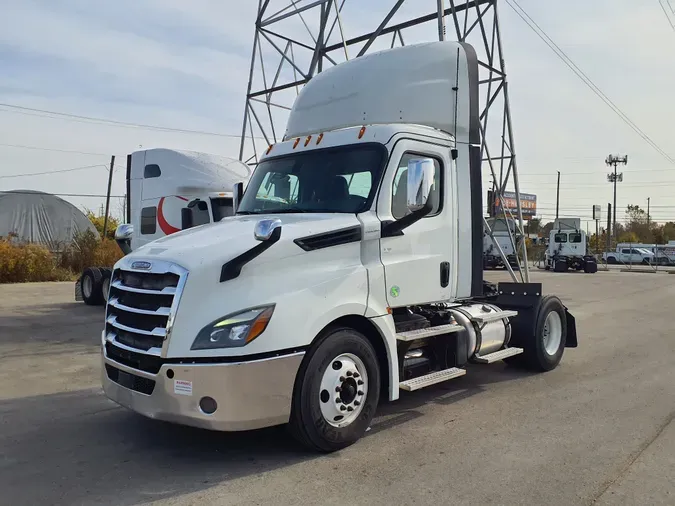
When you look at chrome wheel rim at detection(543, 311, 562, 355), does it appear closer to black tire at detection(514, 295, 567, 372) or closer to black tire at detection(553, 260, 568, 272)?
black tire at detection(514, 295, 567, 372)

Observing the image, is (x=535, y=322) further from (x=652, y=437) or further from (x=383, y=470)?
(x=383, y=470)

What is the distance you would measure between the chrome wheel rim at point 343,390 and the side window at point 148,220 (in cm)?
1035

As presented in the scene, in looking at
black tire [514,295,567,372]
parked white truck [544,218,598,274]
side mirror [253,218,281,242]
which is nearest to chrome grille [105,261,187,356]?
side mirror [253,218,281,242]

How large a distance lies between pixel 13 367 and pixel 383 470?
623cm

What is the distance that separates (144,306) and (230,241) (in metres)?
0.84

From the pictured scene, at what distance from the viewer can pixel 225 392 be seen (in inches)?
170

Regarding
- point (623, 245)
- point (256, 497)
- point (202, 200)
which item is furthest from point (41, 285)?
point (623, 245)

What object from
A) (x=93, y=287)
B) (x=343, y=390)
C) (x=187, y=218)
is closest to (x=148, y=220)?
(x=187, y=218)

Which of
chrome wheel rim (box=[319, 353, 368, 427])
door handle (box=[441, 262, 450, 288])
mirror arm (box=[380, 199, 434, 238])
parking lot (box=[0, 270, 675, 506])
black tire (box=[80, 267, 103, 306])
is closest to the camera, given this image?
parking lot (box=[0, 270, 675, 506])

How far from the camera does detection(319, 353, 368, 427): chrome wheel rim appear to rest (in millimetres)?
4836

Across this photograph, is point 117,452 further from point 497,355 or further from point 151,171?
point 151,171

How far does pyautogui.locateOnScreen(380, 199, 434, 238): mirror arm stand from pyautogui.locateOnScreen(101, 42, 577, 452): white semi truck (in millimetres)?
16

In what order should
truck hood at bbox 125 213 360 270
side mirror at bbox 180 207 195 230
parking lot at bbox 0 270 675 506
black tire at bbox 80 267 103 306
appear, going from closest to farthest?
parking lot at bbox 0 270 675 506
truck hood at bbox 125 213 360 270
side mirror at bbox 180 207 195 230
black tire at bbox 80 267 103 306

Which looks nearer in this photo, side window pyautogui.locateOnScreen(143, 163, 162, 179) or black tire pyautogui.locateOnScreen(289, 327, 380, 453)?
black tire pyautogui.locateOnScreen(289, 327, 380, 453)
